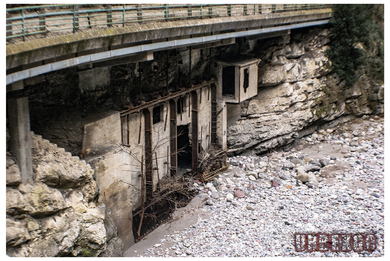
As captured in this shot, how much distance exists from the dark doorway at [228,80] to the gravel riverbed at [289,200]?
2608mm

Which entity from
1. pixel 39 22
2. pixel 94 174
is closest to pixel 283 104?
pixel 94 174

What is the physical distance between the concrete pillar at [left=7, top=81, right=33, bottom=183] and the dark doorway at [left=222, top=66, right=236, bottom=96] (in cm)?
1024

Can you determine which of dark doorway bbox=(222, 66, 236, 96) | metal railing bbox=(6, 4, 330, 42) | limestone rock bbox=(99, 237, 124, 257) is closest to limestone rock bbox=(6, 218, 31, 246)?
limestone rock bbox=(99, 237, 124, 257)

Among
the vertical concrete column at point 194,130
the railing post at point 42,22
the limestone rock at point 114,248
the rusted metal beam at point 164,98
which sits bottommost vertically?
the limestone rock at point 114,248

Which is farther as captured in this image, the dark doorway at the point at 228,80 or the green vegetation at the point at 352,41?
the green vegetation at the point at 352,41

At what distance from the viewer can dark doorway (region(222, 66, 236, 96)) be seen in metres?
18.0

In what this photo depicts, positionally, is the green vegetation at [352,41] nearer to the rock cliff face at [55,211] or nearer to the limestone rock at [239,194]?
the limestone rock at [239,194]

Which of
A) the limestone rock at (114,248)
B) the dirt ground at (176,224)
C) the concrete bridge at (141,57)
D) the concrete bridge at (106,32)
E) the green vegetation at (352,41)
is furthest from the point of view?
the green vegetation at (352,41)

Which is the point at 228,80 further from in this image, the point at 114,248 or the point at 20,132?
the point at 20,132

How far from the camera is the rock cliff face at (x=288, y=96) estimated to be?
61.5 feet

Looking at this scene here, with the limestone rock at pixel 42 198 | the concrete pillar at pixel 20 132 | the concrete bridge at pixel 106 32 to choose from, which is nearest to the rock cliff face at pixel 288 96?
the concrete bridge at pixel 106 32

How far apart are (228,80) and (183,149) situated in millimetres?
3275

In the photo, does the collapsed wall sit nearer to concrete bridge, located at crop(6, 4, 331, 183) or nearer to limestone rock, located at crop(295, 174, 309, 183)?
concrete bridge, located at crop(6, 4, 331, 183)

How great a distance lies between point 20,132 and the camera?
338 inches
